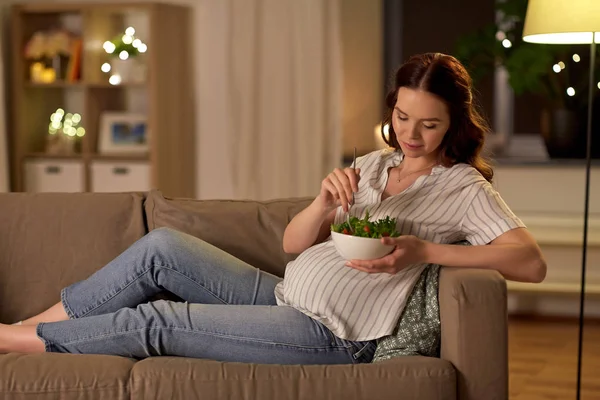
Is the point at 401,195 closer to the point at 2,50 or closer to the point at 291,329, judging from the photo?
the point at 291,329

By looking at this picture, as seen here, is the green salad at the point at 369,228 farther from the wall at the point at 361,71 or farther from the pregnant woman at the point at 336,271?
the wall at the point at 361,71

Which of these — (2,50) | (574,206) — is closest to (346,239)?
(574,206)

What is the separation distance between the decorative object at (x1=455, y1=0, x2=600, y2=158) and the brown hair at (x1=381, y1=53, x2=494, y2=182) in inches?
85.7

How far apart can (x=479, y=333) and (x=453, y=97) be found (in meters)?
0.57

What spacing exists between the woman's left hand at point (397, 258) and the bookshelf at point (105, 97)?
3.11m

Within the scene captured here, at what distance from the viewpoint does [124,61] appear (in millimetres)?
5051

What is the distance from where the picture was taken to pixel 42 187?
5141 mm

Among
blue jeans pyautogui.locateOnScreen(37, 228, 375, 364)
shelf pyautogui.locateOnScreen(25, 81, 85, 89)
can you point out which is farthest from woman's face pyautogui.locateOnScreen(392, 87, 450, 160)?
shelf pyautogui.locateOnScreen(25, 81, 85, 89)

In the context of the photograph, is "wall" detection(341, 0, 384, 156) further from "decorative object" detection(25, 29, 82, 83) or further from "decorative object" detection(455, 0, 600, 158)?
"decorative object" detection(25, 29, 82, 83)

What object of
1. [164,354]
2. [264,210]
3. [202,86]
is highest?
[202,86]

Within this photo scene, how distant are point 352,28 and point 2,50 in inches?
79.5

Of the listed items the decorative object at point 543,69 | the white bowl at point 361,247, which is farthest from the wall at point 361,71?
the white bowl at point 361,247

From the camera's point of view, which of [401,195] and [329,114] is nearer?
[401,195]

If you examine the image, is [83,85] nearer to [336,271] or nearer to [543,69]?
[543,69]
